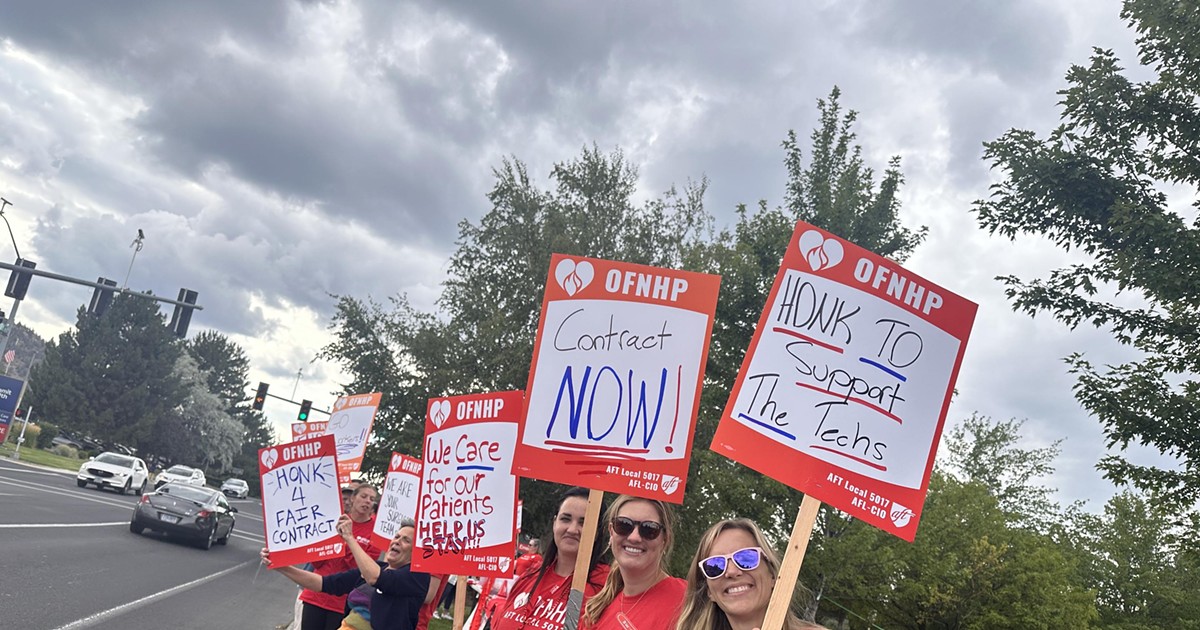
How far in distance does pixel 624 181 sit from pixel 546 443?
2559cm

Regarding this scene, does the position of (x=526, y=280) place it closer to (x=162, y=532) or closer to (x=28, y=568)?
(x=162, y=532)

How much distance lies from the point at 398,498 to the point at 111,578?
6.81 metres

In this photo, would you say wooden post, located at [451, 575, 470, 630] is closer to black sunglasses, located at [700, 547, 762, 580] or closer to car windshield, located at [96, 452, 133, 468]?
black sunglasses, located at [700, 547, 762, 580]

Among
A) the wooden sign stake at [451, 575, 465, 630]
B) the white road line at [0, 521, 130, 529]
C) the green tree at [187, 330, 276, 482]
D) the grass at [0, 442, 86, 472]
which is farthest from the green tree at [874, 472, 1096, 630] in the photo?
the green tree at [187, 330, 276, 482]

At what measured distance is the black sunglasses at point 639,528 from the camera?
12.0 ft

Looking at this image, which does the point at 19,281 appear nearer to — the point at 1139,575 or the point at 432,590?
the point at 432,590

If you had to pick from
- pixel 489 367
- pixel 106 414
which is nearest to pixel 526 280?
pixel 489 367

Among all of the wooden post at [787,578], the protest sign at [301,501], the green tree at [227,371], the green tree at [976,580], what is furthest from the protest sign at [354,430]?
the green tree at [227,371]

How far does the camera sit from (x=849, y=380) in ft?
10.5

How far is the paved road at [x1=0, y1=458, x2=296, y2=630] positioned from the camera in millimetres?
10242

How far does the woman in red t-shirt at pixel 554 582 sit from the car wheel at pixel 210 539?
19.4 m

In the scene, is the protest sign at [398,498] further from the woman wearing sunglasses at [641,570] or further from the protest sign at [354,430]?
the woman wearing sunglasses at [641,570]

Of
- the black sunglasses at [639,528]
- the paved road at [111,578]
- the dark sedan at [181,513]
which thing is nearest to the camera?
the black sunglasses at [639,528]

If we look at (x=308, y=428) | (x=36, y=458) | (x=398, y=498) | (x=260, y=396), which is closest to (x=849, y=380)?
(x=398, y=498)
